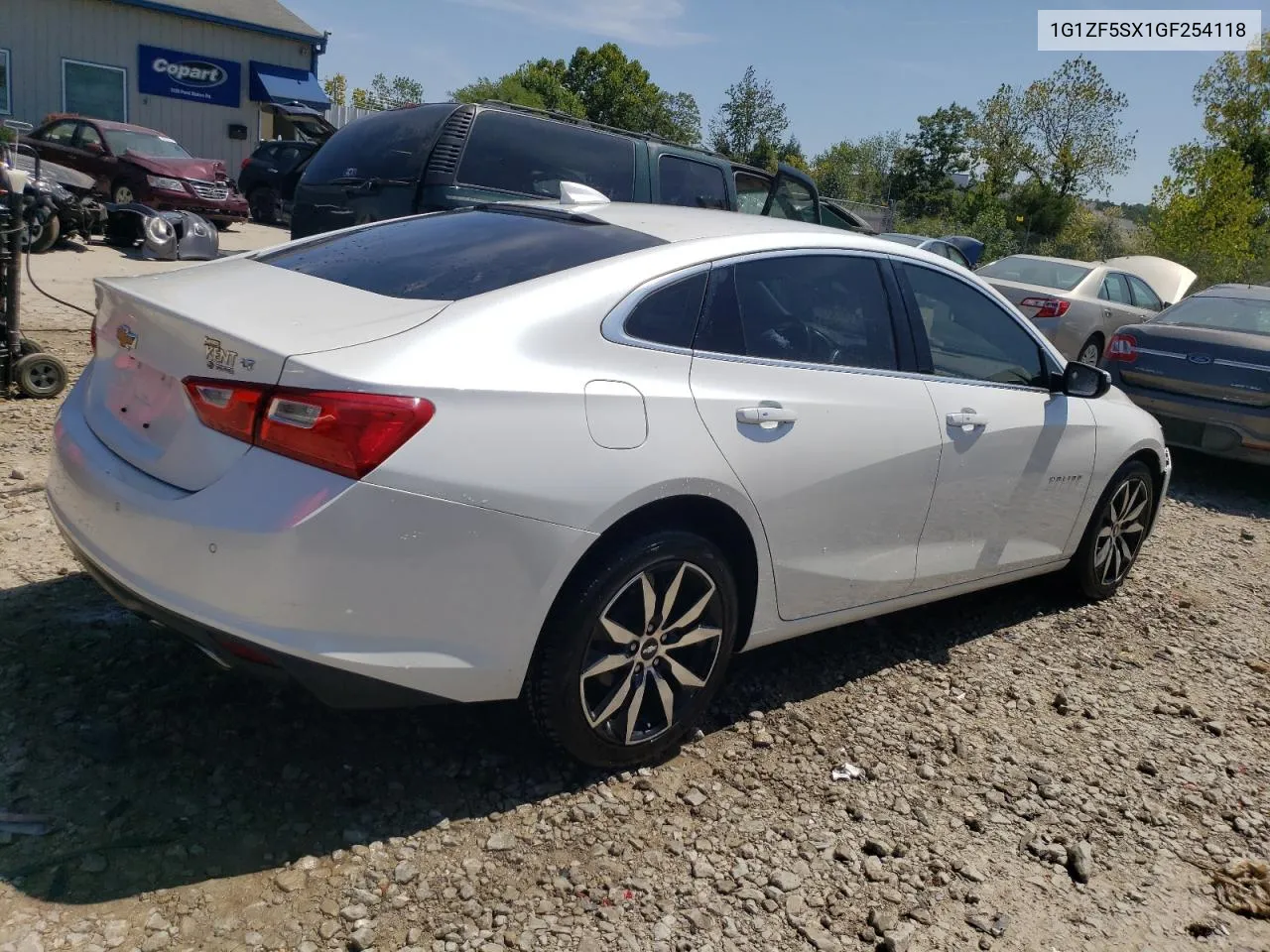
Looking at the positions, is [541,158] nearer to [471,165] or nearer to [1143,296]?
[471,165]

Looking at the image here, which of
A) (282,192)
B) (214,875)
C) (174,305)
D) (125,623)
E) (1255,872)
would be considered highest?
(282,192)

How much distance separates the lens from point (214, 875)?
Result: 2582 millimetres

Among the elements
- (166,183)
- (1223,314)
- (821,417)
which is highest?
(166,183)

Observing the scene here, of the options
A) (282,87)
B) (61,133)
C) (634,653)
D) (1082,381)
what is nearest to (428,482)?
(634,653)

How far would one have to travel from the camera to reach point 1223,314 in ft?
28.1

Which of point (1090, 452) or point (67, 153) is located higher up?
point (67, 153)

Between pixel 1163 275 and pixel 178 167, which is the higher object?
pixel 178 167

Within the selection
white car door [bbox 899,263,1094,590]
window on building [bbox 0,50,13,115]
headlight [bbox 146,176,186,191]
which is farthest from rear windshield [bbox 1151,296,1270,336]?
window on building [bbox 0,50,13,115]

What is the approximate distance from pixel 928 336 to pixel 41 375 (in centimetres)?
506

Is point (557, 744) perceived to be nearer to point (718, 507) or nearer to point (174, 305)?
point (718, 507)

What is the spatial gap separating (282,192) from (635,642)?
20.3 m

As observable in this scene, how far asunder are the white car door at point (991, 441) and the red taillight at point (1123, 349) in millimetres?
4092

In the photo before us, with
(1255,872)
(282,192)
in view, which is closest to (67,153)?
(282,192)

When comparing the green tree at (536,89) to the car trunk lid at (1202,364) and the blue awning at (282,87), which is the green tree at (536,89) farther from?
the car trunk lid at (1202,364)
